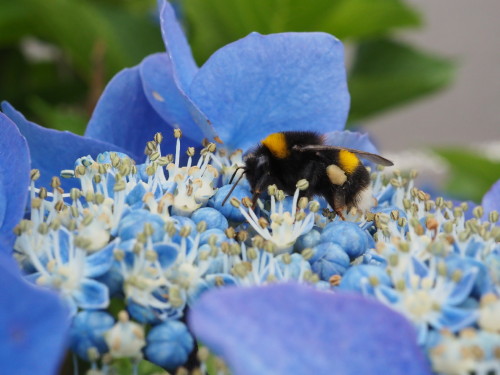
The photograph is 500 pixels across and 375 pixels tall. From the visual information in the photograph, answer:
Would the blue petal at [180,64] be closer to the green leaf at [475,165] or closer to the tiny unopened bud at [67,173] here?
the tiny unopened bud at [67,173]

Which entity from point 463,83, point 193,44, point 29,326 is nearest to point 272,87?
point 29,326

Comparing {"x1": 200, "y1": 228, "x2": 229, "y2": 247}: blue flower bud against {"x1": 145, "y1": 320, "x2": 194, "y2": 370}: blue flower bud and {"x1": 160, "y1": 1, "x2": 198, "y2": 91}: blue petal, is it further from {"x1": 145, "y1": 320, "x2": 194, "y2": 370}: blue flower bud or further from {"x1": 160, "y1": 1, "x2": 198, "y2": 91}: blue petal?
{"x1": 160, "y1": 1, "x2": 198, "y2": 91}: blue petal

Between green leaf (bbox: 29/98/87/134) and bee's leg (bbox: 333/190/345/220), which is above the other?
bee's leg (bbox: 333/190/345/220)

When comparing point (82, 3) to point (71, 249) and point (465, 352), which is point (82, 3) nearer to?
point (71, 249)

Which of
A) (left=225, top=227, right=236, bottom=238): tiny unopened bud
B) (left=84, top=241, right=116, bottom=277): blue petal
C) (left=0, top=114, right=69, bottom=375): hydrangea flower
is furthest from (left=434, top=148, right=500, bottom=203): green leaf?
(left=0, top=114, right=69, bottom=375): hydrangea flower

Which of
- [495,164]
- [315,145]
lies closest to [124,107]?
[315,145]
